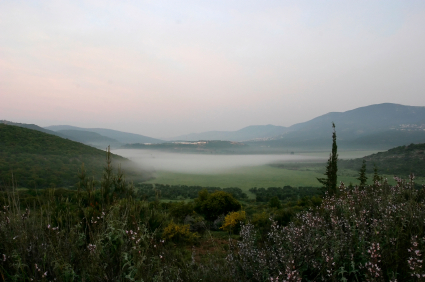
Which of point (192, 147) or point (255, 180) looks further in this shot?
point (192, 147)

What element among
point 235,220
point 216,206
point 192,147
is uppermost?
point 235,220

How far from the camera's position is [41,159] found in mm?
40125

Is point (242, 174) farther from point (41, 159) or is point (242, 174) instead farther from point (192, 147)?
point (192, 147)

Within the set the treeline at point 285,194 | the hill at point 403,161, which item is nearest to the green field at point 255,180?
the hill at point 403,161

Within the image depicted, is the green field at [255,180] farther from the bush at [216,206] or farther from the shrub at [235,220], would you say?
the shrub at [235,220]

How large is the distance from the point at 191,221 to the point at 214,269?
9239 millimetres

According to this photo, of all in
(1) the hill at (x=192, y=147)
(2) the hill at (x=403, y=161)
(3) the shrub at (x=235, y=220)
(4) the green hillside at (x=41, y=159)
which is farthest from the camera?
(1) the hill at (x=192, y=147)

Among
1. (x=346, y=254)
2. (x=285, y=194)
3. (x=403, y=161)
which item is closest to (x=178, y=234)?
(x=346, y=254)

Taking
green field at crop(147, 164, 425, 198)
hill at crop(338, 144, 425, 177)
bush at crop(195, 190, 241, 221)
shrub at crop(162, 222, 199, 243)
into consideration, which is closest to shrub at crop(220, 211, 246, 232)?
shrub at crop(162, 222, 199, 243)

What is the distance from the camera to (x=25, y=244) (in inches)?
109

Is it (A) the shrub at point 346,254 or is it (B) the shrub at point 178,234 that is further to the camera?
(B) the shrub at point 178,234

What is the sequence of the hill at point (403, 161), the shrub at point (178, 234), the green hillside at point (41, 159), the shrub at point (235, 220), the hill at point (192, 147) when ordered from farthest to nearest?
the hill at point (192, 147)
the hill at point (403, 161)
the green hillside at point (41, 159)
the shrub at point (235, 220)
the shrub at point (178, 234)

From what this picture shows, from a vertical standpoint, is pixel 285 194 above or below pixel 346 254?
below

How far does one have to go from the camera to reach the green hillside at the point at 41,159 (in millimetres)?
32781
